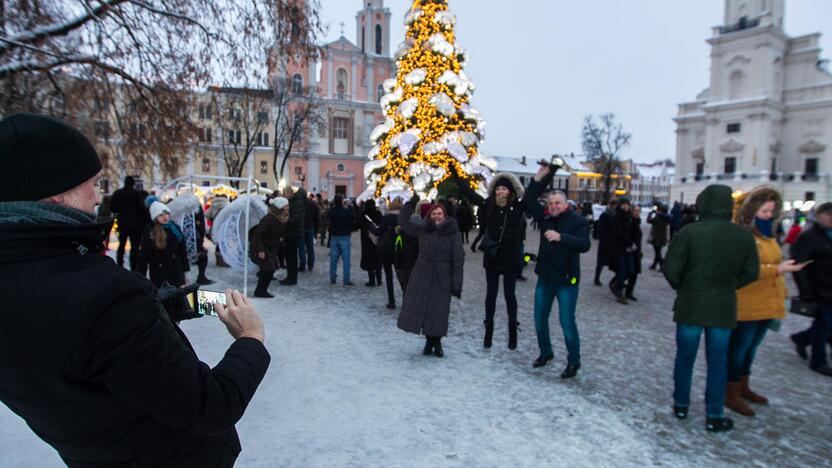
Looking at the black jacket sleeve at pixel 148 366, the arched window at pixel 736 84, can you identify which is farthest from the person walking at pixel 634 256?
the arched window at pixel 736 84

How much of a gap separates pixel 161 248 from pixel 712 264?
640cm

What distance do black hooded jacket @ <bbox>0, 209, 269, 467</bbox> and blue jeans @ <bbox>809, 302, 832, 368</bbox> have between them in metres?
6.77

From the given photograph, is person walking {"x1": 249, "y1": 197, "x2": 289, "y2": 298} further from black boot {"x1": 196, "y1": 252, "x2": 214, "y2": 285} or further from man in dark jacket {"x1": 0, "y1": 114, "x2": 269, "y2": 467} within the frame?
man in dark jacket {"x1": 0, "y1": 114, "x2": 269, "y2": 467}

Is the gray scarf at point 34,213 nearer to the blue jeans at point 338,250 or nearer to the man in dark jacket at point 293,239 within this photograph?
the man in dark jacket at point 293,239

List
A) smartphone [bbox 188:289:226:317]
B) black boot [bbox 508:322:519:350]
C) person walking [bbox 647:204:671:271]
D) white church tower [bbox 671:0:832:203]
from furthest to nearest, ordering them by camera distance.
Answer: white church tower [bbox 671:0:832:203]
person walking [bbox 647:204:671:271]
black boot [bbox 508:322:519:350]
smartphone [bbox 188:289:226:317]

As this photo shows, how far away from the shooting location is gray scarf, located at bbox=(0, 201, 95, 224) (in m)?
1.13

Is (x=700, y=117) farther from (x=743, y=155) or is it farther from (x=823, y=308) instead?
(x=823, y=308)

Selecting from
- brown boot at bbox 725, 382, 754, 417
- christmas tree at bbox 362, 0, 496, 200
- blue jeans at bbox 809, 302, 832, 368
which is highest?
christmas tree at bbox 362, 0, 496, 200

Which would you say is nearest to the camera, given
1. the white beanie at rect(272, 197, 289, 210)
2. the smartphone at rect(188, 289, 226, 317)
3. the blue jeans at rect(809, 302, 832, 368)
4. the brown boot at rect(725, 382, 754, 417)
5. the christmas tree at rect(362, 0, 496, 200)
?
the smartphone at rect(188, 289, 226, 317)

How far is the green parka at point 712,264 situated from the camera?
13.4ft

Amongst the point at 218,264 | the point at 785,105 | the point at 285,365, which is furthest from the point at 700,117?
the point at 285,365

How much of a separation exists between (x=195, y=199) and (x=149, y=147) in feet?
4.46

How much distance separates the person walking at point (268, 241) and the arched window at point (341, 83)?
43560mm

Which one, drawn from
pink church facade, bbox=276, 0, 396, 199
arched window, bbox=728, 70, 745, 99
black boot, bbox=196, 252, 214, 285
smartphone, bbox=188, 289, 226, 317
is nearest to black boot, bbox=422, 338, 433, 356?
smartphone, bbox=188, 289, 226, 317
